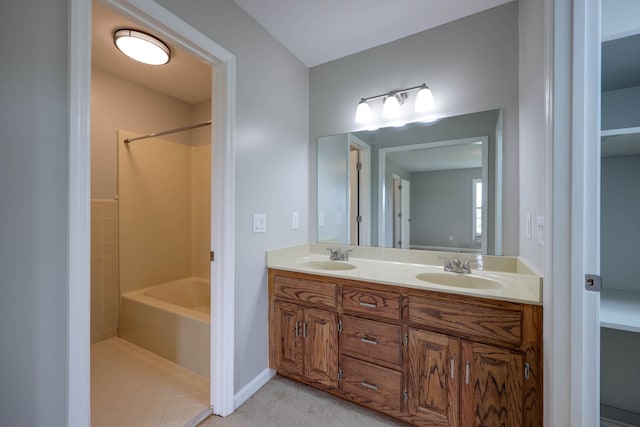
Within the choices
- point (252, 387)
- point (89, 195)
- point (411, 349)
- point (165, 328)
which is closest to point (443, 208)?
point (411, 349)

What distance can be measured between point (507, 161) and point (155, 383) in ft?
9.25

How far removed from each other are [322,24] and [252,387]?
8.29 feet

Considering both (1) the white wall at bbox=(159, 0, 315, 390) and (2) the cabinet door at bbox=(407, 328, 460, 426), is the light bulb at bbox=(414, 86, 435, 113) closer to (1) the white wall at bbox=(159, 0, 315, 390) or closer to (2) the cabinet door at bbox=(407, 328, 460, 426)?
(1) the white wall at bbox=(159, 0, 315, 390)

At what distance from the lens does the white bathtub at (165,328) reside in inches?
74.8

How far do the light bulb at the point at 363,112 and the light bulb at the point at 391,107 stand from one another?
14 cm

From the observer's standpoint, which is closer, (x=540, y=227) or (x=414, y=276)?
(x=540, y=227)

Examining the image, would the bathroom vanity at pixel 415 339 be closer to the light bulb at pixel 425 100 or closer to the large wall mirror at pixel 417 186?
the large wall mirror at pixel 417 186

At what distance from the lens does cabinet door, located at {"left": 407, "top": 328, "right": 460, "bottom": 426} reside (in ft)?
4.11

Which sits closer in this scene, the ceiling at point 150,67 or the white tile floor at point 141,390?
the white tile floor at point 141,390

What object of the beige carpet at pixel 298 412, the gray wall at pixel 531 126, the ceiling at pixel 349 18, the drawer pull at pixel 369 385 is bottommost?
the beige carpet at pixel 298 412

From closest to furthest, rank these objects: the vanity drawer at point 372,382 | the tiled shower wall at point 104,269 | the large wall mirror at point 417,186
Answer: the vanity drawer at point 372,382 < the large wall mirror at point 417,186 < the tiled shower wall at point 104,269

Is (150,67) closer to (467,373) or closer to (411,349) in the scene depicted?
(411,349)

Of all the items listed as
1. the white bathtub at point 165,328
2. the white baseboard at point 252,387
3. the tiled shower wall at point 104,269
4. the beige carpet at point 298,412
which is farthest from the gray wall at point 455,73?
the tiled shower wall at point 104,269

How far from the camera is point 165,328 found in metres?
2.07
